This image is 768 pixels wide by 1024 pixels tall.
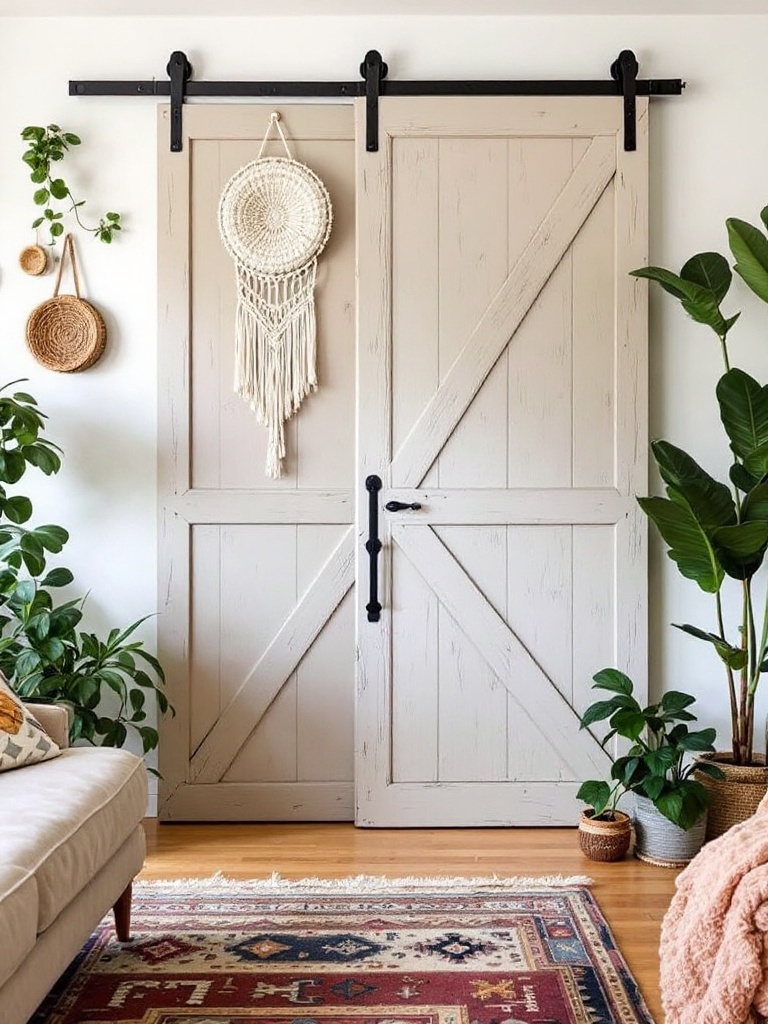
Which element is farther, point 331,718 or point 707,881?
point 331,718

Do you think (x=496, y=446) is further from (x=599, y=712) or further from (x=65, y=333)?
(x=65, y=333)

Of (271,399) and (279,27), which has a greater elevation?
(279,27)

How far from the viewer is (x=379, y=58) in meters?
3.73

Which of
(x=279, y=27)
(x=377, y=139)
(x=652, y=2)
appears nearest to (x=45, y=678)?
(x=377, y=139)

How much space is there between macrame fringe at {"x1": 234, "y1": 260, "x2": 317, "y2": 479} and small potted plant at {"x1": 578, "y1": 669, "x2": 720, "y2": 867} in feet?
4.58

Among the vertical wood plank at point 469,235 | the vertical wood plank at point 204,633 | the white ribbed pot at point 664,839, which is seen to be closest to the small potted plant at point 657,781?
the white ribbed pot at point 664,839

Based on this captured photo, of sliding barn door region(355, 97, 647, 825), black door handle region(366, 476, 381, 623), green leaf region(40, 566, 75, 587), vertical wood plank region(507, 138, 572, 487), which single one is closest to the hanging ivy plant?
sliding barn door region(355, 97, 647, 825)

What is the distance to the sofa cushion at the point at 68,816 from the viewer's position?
201cm

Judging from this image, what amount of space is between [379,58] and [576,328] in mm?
1148

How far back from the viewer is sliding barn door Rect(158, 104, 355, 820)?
12.4ft

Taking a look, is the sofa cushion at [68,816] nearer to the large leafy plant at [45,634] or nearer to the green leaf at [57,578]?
the large leafy plant at [45,634]

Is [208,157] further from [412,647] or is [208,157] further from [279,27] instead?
[412,647]

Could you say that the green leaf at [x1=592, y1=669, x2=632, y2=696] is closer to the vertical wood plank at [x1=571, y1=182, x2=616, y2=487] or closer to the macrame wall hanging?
the vertical wood plank at [x1=571, y1=182, x2=616, y2=487]

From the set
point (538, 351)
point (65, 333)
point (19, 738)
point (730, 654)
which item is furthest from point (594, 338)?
point (19, 738)
